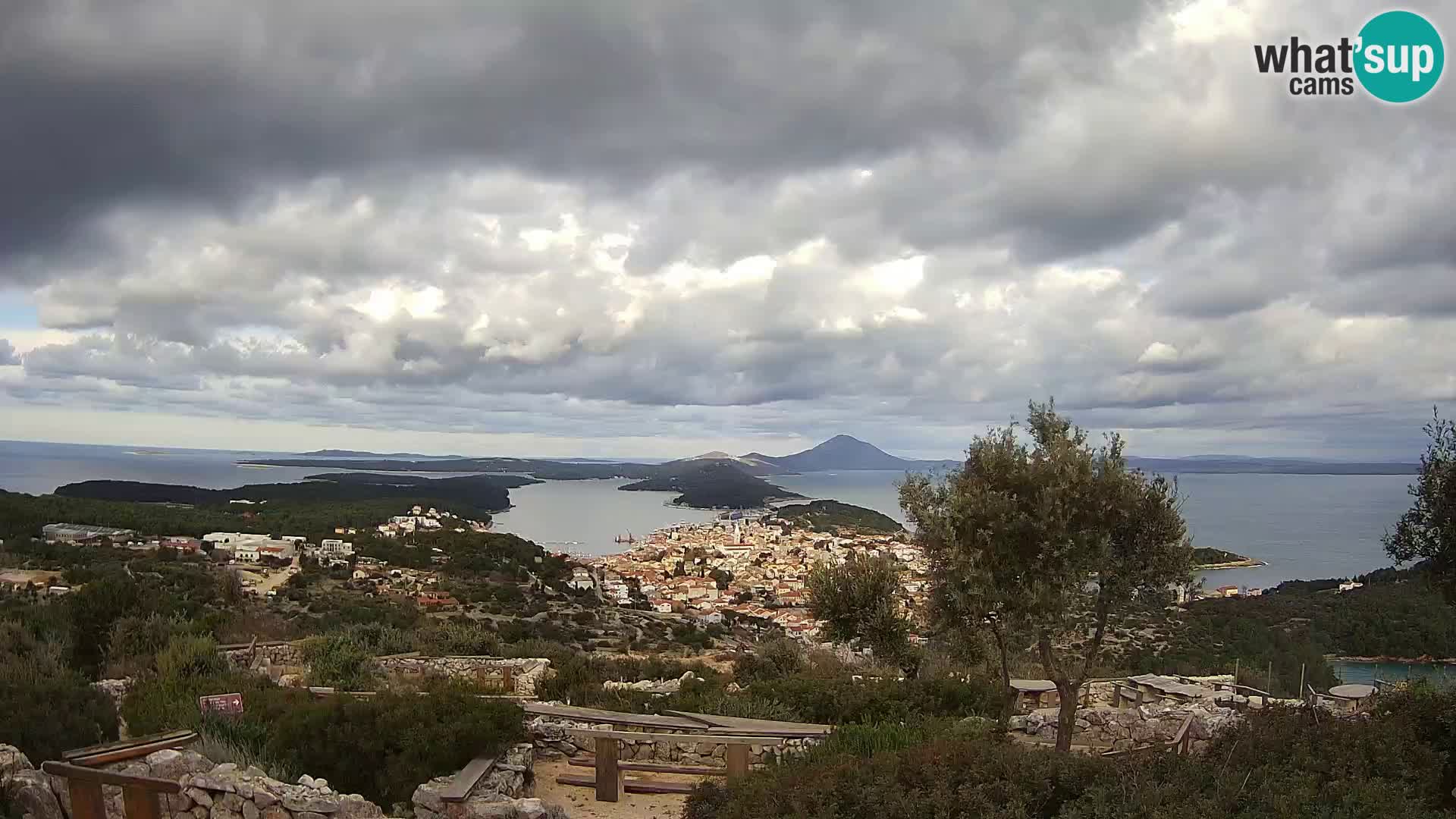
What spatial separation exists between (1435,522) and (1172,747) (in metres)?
3.09

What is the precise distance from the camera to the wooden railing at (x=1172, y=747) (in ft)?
19.3

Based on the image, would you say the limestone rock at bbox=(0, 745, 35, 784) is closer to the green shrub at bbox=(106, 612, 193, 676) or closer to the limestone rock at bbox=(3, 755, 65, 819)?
the limestone rock at bbox=(3, 755, 65, 819)

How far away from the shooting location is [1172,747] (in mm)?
6348

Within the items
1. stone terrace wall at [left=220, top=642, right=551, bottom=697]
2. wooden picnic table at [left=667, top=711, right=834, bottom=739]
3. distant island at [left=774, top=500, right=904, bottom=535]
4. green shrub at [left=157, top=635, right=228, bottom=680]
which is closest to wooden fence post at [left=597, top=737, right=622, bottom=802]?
wooden picnic table at [left=667, top=711, right=834, bottom=739]

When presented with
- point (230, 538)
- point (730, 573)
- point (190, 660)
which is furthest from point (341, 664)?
point (730, 573)

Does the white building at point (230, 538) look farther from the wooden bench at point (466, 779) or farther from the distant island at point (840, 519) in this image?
the distant island at point (840, 519)

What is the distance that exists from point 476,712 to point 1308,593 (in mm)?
33157

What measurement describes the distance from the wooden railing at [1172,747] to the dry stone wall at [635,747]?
2554mm

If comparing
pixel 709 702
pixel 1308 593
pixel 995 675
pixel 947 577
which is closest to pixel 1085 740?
pixel 995 675

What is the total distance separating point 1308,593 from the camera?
3008 cm

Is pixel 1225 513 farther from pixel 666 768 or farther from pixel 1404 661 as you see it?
pixel 666 768

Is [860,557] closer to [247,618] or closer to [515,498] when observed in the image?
[247,618]

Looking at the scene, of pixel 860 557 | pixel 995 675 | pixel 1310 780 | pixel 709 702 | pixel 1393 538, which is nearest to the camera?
pixel 1310 780

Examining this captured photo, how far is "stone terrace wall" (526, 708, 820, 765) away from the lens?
7.69 m
